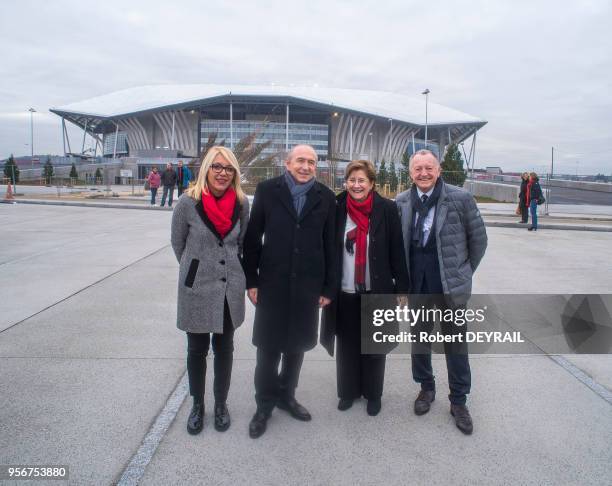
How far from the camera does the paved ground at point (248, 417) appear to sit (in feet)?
7.88

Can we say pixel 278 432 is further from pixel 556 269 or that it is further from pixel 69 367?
pixel 556 269

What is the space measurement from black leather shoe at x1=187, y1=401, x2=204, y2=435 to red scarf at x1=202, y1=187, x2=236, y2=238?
1.08 meters

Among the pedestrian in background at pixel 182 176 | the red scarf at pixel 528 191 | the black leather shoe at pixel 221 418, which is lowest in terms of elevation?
the black leather shoe at pixel 221 418

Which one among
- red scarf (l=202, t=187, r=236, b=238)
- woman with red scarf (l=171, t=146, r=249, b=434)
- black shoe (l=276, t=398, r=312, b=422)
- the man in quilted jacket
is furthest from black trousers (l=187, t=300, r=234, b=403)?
the man in quilted jacket

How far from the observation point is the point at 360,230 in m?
2.99

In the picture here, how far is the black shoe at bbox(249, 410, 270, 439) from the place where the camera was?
2.73 meters

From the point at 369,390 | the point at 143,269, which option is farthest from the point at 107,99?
the point at 369,390

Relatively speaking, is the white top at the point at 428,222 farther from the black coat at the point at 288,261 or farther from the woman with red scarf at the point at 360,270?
the black coat at the point at 288,261

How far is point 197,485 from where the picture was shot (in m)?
2.26

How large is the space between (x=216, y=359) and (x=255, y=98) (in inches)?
2536

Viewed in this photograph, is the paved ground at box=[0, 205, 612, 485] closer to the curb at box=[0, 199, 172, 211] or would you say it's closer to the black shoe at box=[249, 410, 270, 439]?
the black shoe at box=[249, 410, 270, 439]

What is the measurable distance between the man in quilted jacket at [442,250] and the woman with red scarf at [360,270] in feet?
0.42

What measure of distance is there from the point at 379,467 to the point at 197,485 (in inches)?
36.8

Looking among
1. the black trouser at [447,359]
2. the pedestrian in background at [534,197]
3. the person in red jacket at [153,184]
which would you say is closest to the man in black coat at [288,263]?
the black trouser at [447,359]
